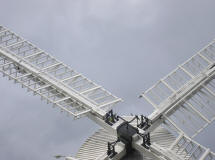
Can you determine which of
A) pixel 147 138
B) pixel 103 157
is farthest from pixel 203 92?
pixel 103 157

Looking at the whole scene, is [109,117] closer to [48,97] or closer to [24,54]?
[48,97]

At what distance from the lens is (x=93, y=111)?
25547mm

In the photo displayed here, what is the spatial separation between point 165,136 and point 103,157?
6833 millimetres

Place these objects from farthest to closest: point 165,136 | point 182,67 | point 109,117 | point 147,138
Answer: point 165,136 → point 182,67 → point 109,117 → point 147,138

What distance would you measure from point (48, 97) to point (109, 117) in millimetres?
4054

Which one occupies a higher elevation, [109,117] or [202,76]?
[109,117]

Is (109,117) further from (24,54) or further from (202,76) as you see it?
(24,54)

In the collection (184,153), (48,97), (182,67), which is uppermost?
(48,97)

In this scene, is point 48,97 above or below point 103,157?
above

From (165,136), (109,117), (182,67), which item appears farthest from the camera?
(165,136)

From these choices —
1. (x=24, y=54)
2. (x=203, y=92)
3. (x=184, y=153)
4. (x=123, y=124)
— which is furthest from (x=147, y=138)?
(x=24, y=54)

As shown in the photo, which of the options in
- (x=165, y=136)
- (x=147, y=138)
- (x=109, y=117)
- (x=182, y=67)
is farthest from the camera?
(x=165, y=136)

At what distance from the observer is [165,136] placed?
28953 millimetres

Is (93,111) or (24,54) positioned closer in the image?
(93,111)
